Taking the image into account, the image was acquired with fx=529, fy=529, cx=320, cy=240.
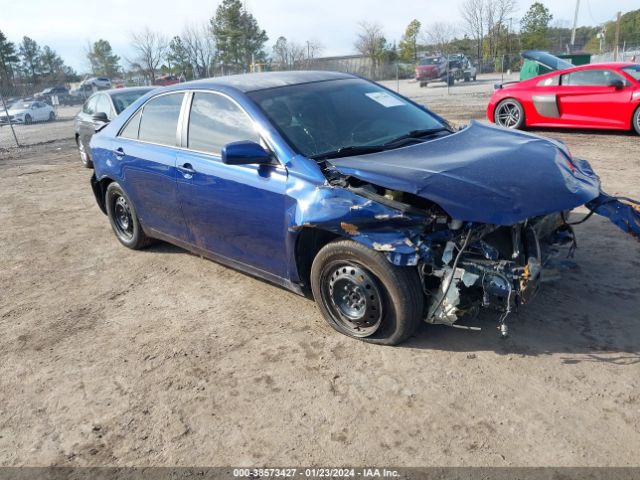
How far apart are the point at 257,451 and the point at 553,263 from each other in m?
2.26

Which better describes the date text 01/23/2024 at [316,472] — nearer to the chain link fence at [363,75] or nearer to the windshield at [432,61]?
the chain link fence at [363,75]

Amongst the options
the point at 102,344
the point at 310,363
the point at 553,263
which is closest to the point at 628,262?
the point at 553,263

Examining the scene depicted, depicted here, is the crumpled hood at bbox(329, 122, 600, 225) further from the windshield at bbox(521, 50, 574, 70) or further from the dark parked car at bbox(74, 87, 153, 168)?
the windshield at bbox(521, 50, 574, 70)

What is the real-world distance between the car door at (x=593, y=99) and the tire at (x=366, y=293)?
841cm

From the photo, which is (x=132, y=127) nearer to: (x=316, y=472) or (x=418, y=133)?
(x=418, y=133)

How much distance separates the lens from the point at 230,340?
3734mm

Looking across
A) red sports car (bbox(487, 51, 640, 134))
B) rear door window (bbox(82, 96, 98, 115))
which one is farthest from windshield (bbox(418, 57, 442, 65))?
rear door window (bbox(82, 96, 98, 115))

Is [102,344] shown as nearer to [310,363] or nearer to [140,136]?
[310,363]

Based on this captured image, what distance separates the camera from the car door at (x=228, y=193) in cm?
371

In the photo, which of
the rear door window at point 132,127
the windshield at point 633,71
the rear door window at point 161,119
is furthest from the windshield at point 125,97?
the windshield at point 633,71

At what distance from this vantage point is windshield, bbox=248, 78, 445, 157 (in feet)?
12.3

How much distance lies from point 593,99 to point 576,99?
0.31 metres

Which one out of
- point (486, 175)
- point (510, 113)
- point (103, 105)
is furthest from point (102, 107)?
point (486, 175)

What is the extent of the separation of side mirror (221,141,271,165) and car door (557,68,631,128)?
27.7ft
